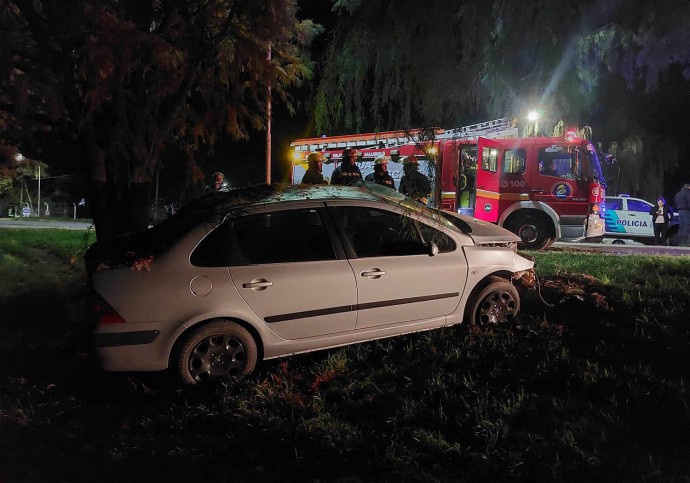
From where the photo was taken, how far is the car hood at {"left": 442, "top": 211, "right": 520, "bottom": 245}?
15.5 feet

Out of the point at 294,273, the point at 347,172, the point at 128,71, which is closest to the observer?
the point at 294,273

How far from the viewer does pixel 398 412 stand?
332 centimetres

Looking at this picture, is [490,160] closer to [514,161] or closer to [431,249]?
[514,161]

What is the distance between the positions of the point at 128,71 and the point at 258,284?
3173 millimetres

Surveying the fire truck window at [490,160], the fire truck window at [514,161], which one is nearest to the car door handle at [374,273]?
the fire truck window at [490,160]

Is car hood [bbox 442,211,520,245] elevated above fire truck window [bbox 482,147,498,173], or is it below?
below

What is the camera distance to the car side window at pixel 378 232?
4250mm

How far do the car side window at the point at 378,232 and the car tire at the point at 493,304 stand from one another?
743 mm

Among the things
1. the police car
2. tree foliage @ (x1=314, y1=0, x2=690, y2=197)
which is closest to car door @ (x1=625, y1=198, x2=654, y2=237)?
the police car

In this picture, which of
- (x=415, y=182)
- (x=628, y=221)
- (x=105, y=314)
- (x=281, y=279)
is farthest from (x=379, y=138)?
(x=628, y=221)

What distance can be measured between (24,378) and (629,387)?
14.6 ft

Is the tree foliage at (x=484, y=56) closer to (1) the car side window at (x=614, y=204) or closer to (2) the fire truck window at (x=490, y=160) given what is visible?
(2) the fire truck window at (x=490, y=160)

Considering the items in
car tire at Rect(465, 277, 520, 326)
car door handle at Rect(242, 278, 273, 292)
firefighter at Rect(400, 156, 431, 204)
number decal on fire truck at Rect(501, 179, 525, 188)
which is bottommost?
car tire at Rect(465, 277, 520, 326)

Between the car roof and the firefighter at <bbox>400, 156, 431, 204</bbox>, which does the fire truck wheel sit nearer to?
the firefighter at <bbox>400, 156, 431, 204</bbox>
